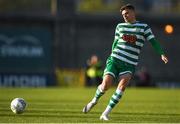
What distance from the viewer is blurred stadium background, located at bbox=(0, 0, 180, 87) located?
54188mm

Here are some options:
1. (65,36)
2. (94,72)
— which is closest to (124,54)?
(94,72)

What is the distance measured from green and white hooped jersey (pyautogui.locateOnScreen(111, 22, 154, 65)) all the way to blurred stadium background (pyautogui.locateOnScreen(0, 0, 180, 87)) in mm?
36836

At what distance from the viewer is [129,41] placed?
16.3 metres

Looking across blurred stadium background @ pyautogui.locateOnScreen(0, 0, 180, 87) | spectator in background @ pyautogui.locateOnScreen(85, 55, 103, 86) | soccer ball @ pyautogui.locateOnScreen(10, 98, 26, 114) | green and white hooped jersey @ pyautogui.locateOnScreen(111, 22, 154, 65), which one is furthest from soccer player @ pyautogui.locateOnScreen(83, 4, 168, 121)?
blurred stadium background @ pyautogui.locateOnScreen(0, 0, 180, 87)

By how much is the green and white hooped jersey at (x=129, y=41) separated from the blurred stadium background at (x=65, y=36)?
36.8m

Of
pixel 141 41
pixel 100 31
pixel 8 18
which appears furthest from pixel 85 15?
pixel 141 41

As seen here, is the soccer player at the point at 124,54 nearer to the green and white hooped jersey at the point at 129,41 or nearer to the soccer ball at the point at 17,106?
the green and white hooped jersey at the point at 129,41

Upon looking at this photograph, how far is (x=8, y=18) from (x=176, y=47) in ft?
41.2

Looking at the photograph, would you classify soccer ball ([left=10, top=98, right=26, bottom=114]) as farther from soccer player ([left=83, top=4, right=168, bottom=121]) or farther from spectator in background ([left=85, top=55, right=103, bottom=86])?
spectator in background ([left=85, top=55, right=103, bottom=86])

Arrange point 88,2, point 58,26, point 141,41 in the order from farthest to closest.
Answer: point 88,2 → point 58,26 → point 141,41

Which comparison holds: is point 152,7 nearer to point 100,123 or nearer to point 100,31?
point 100,31

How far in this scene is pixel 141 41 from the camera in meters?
16.4

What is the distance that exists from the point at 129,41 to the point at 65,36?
38664mm

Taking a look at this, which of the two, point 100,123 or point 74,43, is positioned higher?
point 100,123
